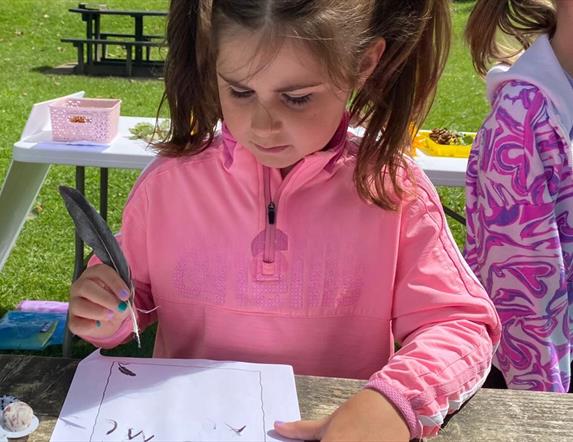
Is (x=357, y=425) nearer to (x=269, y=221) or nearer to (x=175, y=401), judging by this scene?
(x=175, y=401)

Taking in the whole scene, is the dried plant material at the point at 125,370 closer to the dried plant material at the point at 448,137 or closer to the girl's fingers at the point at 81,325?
the girl's fingers at the point at 81,325

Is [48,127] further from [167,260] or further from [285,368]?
[285,368]

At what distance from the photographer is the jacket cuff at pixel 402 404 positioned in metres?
1.04

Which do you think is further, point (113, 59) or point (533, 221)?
point (113, 59)

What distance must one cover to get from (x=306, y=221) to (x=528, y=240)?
24.0 inches

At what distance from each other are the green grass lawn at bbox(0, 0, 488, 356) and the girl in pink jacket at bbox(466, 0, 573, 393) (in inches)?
26.4

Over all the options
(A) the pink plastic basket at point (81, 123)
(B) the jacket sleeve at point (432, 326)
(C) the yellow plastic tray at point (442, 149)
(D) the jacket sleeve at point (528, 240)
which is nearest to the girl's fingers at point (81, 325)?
(B) the jacket sleeve at point (432, 326)

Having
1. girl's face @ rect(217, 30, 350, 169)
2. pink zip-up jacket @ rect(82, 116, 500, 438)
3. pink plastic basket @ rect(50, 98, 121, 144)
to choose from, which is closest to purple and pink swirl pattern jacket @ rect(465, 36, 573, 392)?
pink zip-up jacket @ rect(82, 116, 500, 438)

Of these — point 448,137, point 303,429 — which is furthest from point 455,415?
point 448,137

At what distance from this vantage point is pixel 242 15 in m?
1.21

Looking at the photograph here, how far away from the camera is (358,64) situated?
1.32 meters

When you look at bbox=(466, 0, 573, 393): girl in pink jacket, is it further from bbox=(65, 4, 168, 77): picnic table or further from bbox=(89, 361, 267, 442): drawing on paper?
bbox=(65, 4, 168, 77): picnic table

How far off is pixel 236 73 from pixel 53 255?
11.6ft

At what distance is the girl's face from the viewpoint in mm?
1191
